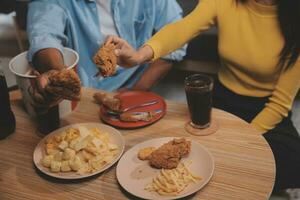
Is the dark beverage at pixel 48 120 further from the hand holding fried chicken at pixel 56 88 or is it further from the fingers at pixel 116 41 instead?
the fingers at pixel 116 41

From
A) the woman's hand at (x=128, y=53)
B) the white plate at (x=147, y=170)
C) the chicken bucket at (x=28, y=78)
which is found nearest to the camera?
the white plate at (x=147, y=170)

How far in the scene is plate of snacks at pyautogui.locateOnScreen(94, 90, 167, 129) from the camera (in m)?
1.15

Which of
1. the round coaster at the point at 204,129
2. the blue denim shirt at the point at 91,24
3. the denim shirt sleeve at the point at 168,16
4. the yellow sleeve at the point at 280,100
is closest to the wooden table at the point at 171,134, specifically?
the round coaster at the point at 204,129

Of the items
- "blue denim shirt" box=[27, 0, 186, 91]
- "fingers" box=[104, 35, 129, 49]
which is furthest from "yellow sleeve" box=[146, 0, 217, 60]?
"blue denim shirt" box=[27, 0, 186, 91]

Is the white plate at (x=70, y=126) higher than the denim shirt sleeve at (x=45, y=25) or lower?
lower

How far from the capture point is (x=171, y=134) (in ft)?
3.60

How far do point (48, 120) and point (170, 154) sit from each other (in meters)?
0.41

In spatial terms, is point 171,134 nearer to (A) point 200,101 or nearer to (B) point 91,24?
(A) point 200,101

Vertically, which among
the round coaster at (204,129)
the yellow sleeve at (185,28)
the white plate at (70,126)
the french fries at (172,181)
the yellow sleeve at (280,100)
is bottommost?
the yellow sleeve at (280,100)

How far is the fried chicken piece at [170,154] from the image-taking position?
37.7 inches

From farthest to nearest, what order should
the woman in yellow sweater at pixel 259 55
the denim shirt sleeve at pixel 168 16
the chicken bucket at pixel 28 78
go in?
the denim shirt sleeve at pixel 168 16, the woman in yellow sweater at pixel 259 55, the chicken bucket at pixel 28 78

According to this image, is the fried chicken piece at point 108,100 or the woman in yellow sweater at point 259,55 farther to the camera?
the woman in yellow sweater at point 259,55

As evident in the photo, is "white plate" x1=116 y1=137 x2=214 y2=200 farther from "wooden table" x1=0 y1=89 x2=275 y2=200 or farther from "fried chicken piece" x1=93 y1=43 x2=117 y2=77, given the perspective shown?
"fried chicken piece" x1=93 y1=43 x2=117 y2=77

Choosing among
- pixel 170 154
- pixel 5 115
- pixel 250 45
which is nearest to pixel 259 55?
pixel 250 45
